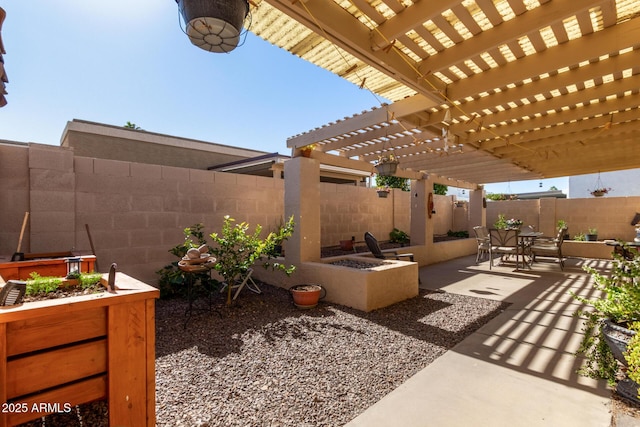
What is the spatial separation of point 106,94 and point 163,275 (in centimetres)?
625

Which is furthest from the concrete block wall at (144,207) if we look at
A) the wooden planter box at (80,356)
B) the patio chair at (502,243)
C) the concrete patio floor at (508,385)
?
the patio chair at (502,243)

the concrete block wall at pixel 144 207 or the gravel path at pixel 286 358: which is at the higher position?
the concrete block wall at pixel 144 207

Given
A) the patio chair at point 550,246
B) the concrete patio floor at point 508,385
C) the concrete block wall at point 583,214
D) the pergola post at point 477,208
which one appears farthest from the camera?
the pergola post at point 477,208

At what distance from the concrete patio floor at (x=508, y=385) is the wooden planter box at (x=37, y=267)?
2903 millimetres

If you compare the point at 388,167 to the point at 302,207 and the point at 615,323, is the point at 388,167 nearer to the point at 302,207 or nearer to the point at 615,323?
the point at 302,207

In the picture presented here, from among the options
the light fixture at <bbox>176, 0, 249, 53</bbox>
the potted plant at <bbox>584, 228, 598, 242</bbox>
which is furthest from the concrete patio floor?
the potted plant at <bbox>584, 228, 598, 242</bbox>

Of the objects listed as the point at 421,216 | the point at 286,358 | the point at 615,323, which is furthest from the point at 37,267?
the point at 421,216

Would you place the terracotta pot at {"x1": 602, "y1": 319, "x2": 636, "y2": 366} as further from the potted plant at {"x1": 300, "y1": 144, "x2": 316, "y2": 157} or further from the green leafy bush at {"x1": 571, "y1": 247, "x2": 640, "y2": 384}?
the potted plant at {"x1": 300, "y1": 144, "x2": 316, "y2": 157}

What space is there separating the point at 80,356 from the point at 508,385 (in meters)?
2.77

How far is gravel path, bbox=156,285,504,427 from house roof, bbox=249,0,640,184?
2.72 m

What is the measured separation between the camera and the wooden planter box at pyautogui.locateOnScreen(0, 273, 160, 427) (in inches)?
46.2

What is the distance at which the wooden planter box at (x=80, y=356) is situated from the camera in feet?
3.85

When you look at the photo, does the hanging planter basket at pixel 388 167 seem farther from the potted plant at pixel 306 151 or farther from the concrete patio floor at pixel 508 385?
the concrete patio floor at pixel 508 385

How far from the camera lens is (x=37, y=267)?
2627 mm
